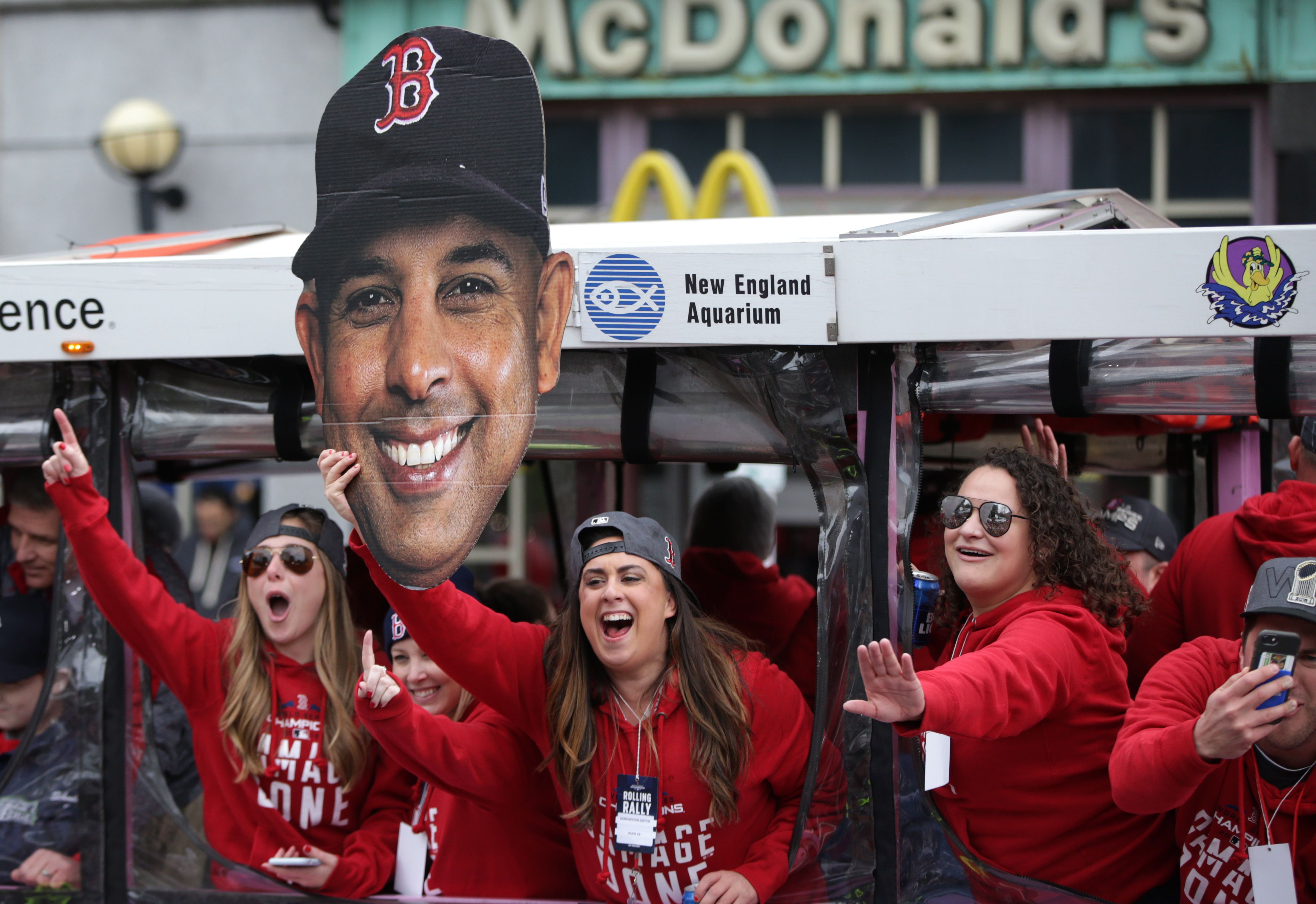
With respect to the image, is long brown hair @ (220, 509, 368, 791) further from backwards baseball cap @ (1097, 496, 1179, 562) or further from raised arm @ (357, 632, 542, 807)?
backwards baseball cap @ (1097, 496, 1179, 562)

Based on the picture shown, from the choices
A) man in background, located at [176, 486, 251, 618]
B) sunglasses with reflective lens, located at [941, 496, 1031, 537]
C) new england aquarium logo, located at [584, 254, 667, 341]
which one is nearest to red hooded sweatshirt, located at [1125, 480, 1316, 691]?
sunglasses with reflective lens, located at [941, 496, 1031, 537]

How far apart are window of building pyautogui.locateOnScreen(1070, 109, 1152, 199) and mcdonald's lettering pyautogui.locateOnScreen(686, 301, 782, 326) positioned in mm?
5649

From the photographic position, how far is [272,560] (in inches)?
117

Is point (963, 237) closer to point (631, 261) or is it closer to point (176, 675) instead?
point (631, 261)

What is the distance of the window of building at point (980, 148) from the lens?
7645mm

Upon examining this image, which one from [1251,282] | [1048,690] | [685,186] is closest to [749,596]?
[1048,690]

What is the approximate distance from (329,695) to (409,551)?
75 centimetres

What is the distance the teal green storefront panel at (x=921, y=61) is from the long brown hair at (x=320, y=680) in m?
5.32

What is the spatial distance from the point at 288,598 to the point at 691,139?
560cm

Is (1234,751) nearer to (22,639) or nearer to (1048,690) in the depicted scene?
(1048,690)

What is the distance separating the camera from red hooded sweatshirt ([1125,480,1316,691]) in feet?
8.89

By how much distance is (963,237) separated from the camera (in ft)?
7.92

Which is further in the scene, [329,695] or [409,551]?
[329,695]

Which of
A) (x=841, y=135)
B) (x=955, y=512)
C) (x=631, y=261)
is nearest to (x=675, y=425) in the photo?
(x=631, y=261)
